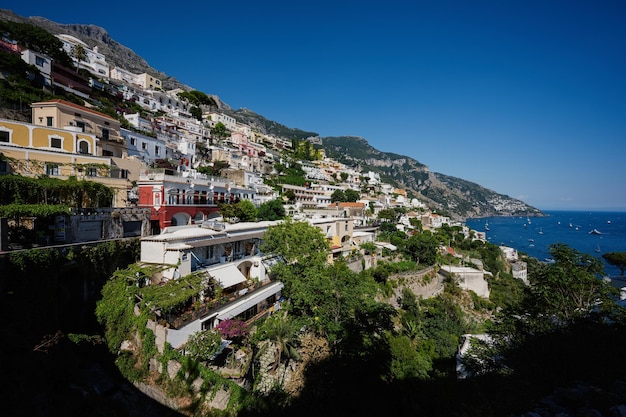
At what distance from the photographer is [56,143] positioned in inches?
760

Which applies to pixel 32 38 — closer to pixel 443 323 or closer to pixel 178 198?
pixel 178 198

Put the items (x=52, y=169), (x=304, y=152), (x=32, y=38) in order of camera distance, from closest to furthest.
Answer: (x=52, y=169) → (x=32, y=38) → (x=304, y=152)

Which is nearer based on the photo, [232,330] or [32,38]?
[232,330]

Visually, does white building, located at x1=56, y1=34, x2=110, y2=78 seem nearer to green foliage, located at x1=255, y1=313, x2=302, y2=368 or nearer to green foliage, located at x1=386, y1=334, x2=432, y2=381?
green foliage, located at x1=255, y1=313, x2=302, y2=368

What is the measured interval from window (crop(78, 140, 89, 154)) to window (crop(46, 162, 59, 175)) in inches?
153

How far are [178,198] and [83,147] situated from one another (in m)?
8.33

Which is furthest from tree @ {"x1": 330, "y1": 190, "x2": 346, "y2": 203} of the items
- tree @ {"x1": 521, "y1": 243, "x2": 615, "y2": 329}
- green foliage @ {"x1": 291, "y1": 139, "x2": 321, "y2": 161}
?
tree @ {"x1": 521, "y1": 243, "x2": 615, "y2": 329}

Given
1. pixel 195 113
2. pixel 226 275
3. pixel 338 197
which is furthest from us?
pixel 195 113

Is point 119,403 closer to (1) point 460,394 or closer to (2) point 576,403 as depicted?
(1) point 460,394

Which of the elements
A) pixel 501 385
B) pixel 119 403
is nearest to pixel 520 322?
pixel 501 385

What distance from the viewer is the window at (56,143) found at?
1914cm

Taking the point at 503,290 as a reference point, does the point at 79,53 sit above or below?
above

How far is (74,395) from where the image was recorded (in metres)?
9.55

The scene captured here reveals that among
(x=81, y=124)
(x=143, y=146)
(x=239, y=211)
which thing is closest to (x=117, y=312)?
(x=239, y=211)
